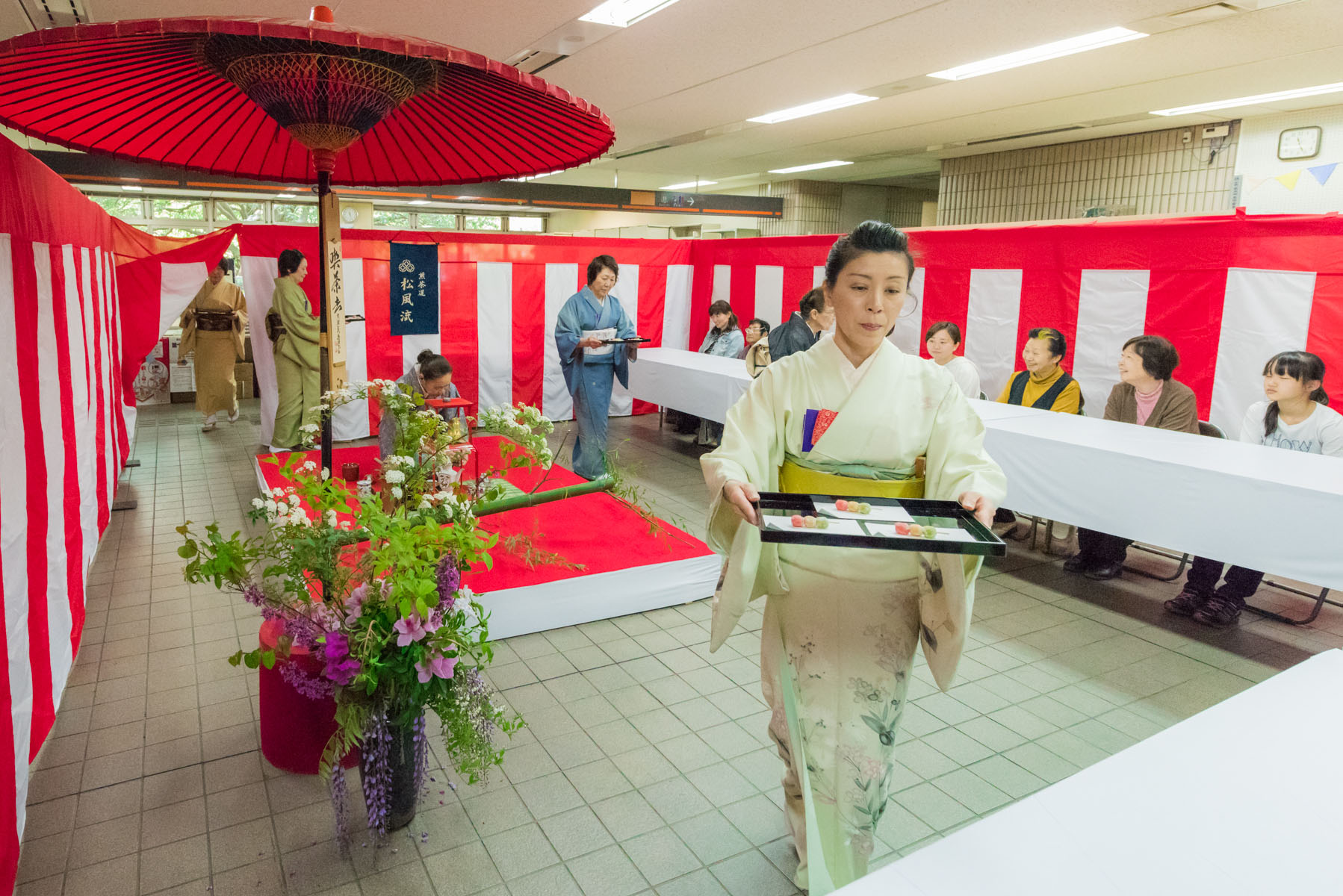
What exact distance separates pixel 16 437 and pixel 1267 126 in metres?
9.57

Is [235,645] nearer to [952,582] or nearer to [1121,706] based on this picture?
[952,582]

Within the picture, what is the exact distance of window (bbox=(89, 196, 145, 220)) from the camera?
11.0 metres

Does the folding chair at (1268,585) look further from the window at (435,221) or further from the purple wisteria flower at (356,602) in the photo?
the window at (435,221)

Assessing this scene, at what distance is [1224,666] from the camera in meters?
3.47

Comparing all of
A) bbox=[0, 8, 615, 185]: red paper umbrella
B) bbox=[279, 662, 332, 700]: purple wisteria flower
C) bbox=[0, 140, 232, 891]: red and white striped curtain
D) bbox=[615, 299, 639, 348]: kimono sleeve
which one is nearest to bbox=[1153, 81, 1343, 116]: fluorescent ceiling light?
bbox=[615, 299, 639, 348]: kimono sleeve

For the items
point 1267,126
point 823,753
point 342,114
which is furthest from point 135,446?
point 1267,126

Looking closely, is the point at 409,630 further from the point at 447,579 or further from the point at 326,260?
the point at 326,260

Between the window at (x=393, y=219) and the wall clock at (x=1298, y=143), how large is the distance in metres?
10.6

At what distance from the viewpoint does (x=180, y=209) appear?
11391 mm

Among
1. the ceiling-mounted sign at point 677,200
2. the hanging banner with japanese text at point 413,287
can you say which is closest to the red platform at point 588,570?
the hanging banner with japanese text at point 413,287

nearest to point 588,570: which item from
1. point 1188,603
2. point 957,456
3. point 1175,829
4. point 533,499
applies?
point 533,499

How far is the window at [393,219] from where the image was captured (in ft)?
40.3

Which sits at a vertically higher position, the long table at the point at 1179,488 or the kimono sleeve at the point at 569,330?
the kimono sleeve at the point at 569,330

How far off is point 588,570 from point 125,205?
10885 millimetres
